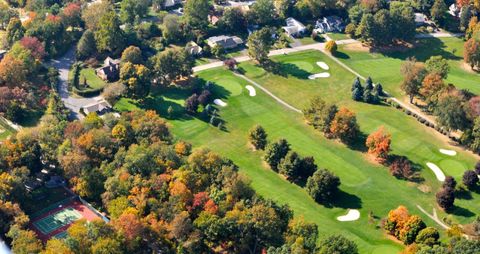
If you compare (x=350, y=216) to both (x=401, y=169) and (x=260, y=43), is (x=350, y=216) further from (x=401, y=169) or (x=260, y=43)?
(x=260, y=43)

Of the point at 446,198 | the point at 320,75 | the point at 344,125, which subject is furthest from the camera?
the point at 320,75

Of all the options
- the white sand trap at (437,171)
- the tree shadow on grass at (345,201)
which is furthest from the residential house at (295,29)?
the tree shadow on grass at (345,201)

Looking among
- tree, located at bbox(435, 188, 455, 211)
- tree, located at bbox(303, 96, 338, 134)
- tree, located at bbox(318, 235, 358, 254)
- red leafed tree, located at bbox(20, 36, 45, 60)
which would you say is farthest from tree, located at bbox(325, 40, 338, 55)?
tree, located at bbox(318, 235, 358, 254)

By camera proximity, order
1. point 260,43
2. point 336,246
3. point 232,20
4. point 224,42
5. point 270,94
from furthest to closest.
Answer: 1. point 232,20
2. point 224,42
3. point 260,43
4. point 270,94
5. point 336,246

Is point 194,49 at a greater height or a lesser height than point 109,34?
lesser

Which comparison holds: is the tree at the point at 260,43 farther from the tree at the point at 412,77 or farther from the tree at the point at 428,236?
the tree at the point at 428,236

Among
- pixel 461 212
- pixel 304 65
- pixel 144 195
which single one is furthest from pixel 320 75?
pixel 144 195

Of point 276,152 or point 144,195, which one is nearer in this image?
point 144,195
